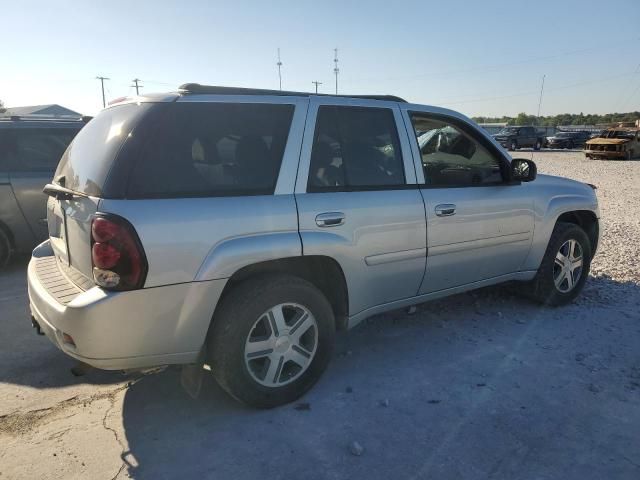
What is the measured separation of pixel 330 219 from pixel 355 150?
59cm

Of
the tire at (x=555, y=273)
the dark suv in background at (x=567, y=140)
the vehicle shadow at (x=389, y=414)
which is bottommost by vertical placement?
the vehicle shadow at (x=389, y=414)

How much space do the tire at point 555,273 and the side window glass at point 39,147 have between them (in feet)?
18.6

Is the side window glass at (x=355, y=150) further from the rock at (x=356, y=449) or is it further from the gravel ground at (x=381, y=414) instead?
the rock at (x=356, y=449)

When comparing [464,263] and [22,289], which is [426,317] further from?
[22,289]

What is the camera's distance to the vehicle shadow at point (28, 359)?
3436 millimetres

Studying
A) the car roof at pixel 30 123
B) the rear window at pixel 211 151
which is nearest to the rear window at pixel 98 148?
the rear window at pixel 211 151

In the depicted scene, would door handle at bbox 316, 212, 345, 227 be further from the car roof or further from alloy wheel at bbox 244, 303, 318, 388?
the car roof

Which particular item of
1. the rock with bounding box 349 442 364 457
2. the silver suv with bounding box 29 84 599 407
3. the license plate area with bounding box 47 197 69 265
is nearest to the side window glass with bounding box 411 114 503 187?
the silver suv with bounding box 29 84 599 407

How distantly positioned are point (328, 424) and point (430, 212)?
5.35 ft

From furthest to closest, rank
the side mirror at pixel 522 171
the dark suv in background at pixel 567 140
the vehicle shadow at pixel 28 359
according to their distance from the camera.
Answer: the dark suv in background at pixel 567 140, the side mirror at pixel 522 171, the vehicle shadow at pixel 28 359

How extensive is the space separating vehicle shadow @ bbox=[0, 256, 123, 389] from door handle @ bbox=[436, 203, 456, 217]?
2568 millimetres

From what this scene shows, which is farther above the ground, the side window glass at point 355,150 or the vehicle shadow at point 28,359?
the side window glass at point 355,150

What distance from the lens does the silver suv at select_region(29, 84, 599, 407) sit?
2.50m

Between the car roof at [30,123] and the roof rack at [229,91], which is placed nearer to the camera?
the roof rack at [229,91]
